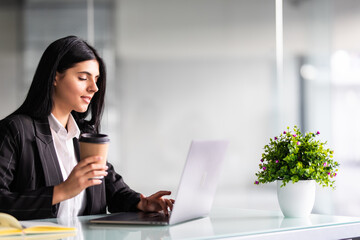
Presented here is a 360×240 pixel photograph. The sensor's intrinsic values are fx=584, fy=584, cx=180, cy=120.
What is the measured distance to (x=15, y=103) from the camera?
4.73 meters

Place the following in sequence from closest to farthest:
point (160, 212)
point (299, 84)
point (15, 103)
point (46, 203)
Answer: point (46, 203), point (160, 212), point (15, 103), point (299, 84)

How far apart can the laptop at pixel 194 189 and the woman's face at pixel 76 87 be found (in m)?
0.63

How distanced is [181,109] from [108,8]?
1.07m

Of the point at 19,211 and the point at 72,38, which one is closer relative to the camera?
the point at 19,211

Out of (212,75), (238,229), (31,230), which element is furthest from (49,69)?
(212,75)

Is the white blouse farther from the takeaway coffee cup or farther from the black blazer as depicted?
the takeaway coffee cup

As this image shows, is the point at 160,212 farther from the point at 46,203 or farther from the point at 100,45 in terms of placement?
the point at 100,45

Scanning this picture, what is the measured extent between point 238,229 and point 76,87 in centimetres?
104

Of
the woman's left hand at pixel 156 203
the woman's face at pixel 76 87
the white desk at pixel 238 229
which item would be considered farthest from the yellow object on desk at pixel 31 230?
the woman's face at pixel 76 87

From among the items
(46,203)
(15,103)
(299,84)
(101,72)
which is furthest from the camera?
(299,84)

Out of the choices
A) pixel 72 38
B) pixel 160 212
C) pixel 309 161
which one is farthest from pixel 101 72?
pixel 309 161

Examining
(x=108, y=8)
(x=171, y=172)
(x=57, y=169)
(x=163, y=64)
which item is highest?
(x=108, y=8)

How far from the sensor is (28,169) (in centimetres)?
229

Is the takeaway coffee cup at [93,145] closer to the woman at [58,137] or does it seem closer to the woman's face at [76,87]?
the woman at [58,137]
